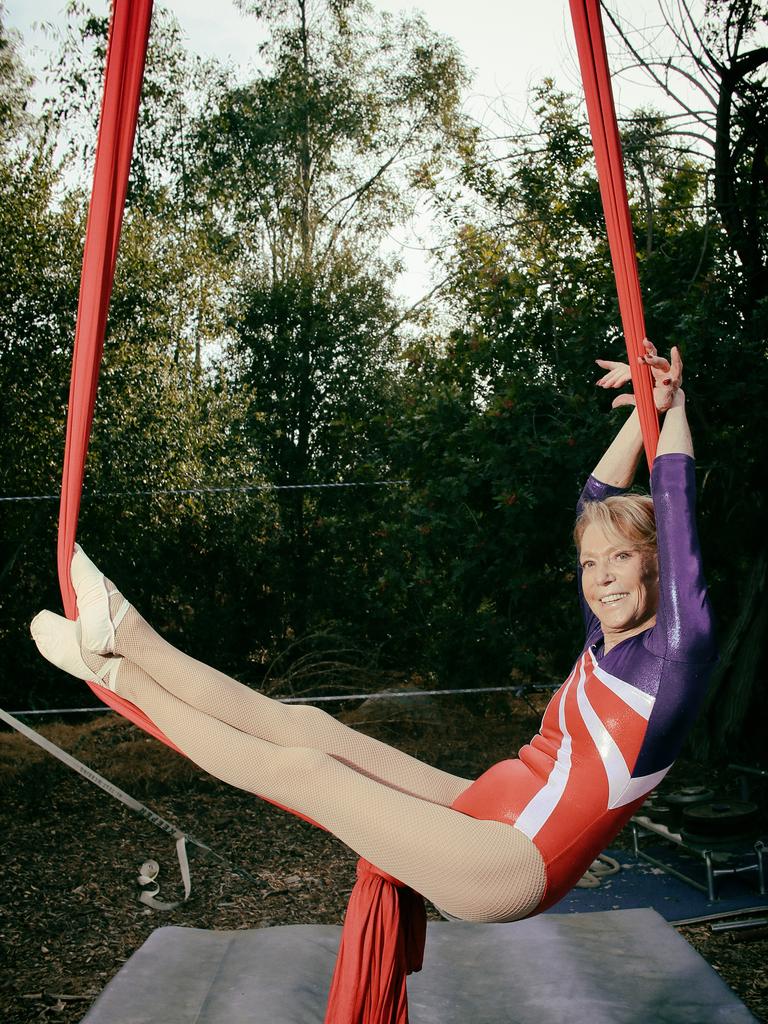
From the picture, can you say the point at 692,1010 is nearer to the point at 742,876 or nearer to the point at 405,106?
the point at 742,876

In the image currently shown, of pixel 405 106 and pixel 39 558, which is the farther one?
pixel 405 106

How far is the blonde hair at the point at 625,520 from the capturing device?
155cm

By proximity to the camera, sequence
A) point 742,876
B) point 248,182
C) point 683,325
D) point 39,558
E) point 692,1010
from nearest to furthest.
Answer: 1. point 692,1010
2. point 742,876
3. point 683,325
4. point 39,558
5. point 248,182

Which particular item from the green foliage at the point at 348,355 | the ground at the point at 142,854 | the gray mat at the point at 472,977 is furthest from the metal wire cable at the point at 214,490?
the gray mat at the point at 472,977

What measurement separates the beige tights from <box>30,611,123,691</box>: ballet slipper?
21 millimetres

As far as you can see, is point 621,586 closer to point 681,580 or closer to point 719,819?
point 681,580

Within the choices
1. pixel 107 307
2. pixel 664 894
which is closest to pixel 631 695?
pixel 107 307

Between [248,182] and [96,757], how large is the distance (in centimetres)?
374

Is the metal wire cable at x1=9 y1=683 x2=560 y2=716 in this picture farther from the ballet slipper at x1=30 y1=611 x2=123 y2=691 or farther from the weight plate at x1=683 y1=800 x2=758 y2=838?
the ballet slipper at x1=30 y1=611 x2=123 y2=691

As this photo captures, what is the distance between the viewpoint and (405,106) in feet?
21.2

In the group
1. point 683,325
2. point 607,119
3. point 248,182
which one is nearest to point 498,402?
point 683,325

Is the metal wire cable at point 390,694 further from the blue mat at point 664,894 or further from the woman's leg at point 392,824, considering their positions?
the woman's leg at point 392,824

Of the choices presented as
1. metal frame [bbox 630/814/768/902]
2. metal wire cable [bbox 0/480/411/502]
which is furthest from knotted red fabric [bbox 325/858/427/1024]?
metal wire cable [bbox 0/480/411/502]

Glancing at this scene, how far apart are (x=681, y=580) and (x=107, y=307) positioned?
1114mm
